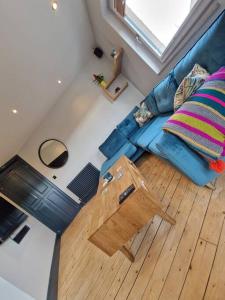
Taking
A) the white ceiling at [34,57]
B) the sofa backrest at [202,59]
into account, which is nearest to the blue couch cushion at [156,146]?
the sofa backrest at [202,59]

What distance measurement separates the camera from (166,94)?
2.14m

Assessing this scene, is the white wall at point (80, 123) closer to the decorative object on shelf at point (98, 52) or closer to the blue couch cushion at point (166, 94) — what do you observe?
the decorative object on shelf at point (98, 52)

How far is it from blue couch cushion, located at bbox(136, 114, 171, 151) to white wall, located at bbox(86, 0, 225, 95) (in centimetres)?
60

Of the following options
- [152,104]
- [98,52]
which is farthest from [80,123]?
[152,104]

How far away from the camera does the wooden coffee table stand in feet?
4.68

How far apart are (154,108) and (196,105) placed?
2.90 feet

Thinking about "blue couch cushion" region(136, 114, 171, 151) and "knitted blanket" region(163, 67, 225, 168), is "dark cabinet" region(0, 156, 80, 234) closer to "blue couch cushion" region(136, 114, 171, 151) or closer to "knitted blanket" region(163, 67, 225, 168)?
"blue couch cushion" region(136, 114, 171, 151)

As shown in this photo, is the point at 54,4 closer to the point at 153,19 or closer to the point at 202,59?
the point at 153,19

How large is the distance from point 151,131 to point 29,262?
5.55 feet

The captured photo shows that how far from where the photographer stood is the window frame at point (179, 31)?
1787 mm

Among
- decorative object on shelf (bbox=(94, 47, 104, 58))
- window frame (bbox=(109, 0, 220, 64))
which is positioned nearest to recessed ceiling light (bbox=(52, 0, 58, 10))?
window frame (bbox=(109, 0, 220, 64))

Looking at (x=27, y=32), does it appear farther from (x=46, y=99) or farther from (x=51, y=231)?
(x=51, y=231)

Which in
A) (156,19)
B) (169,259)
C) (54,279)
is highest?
(156,19)

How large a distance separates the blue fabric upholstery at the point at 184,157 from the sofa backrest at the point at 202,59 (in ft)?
2.05
